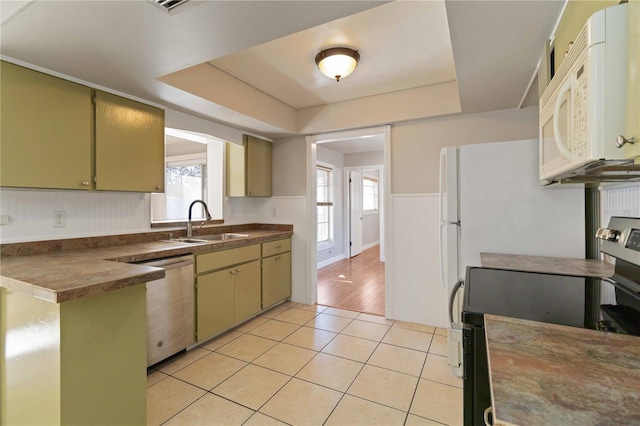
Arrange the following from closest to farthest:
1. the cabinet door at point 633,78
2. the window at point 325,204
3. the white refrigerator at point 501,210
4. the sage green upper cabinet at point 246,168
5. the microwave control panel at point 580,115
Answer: the cabinet door at point 633,78 → the microwave control panel at point 580,115 → the white refrigerator at point 501,210 → the sage green upper cabinet at point 246,168 → the window at point 325,204

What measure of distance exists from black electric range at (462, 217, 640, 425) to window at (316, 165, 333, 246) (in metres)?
4.48

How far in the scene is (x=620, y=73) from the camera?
30.5 inches

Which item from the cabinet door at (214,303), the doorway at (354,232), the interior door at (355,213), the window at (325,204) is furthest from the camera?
the interior door at (355,213)

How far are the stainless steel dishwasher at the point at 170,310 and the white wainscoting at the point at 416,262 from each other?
199 cm

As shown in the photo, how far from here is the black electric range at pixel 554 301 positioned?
0.93 m

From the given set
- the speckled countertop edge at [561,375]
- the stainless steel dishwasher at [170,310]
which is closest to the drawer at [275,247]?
the stainless steel dishwasher at [170,310]

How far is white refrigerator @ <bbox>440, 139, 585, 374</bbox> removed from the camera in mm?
1818

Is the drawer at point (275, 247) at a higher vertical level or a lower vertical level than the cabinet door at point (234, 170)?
lower

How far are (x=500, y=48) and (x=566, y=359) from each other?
1628mm

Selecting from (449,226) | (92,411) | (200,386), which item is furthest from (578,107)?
(200,386)

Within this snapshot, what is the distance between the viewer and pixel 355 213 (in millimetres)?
6758

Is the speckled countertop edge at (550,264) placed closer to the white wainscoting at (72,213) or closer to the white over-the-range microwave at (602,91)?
the white over-the-range microwave at (602,91)

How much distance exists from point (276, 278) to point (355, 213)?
3634 millimetres

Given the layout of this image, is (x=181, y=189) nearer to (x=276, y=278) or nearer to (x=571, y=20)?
(x=276, y=278)
